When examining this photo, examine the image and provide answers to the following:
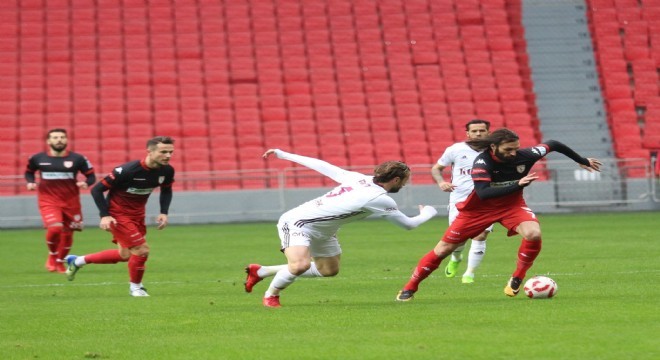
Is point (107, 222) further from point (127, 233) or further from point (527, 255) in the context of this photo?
point (527, 255)

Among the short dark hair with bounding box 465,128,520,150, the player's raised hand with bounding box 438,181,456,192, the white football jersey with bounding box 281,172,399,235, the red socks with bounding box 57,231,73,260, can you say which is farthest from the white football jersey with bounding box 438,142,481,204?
the red socks with bounding box 57,231,73,260

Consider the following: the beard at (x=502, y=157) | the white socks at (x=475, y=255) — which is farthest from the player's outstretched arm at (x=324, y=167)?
the white socks at (x=475, y=255)

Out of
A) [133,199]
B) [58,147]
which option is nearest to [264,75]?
[58,147]

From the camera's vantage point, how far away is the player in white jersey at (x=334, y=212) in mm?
10594

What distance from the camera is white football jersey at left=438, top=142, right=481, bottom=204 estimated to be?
1414 centimetres

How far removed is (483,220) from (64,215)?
754 cm

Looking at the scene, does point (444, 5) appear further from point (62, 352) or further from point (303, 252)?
point (62, 352)

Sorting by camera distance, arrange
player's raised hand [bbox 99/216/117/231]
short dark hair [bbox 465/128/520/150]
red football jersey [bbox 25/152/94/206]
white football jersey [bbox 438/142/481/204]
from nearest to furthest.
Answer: short dark hair [bbox 465/128/520/150] < player's raised hand [bbox 99/216/117/231] < white football jersey [bbox 438/142/481/204] < red football jersey [bbox 25/152/94/206]

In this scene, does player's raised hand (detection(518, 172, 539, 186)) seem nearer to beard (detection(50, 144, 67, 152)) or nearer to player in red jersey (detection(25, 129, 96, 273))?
player in red jersey (detection(25, 129, 96, 273))

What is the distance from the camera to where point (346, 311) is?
1019 centimetres

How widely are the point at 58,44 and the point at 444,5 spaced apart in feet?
35.9

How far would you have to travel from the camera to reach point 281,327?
913cm

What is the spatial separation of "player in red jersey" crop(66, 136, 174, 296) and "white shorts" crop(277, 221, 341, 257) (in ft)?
7.00

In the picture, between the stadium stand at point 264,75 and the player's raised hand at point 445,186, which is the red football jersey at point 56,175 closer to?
the player's raised hand at point 445,186
